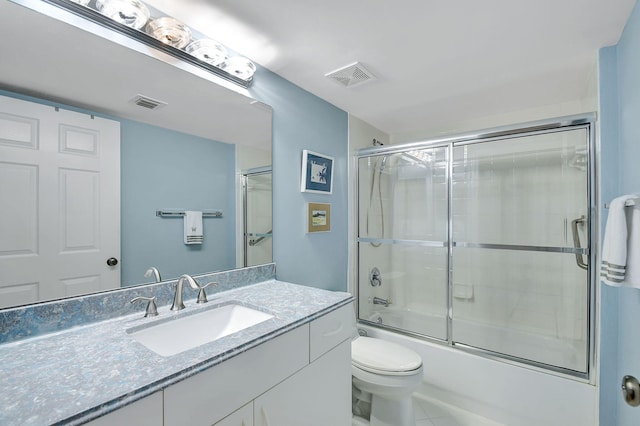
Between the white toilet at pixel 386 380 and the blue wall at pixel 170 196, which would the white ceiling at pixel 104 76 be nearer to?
the blue wall at pixel 170 196

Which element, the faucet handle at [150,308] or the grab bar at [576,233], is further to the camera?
the grab bar at [576,233]

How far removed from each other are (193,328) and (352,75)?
163cm

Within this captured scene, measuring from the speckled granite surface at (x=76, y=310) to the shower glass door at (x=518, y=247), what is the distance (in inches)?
77.8

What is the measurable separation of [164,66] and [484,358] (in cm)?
254

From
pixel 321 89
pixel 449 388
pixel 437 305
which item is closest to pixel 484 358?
pixel 449 388

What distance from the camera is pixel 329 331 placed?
1.25 metres

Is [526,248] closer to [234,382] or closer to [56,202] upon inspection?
[234,382]

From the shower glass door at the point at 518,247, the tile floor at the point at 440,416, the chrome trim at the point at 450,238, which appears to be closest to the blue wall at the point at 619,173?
the shower glass door at the point at 518,247

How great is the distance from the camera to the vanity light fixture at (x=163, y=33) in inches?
41.2

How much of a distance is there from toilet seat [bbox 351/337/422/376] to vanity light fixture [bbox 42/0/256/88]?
5.72 feet

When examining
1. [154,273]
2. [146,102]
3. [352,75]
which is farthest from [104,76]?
[352,75]

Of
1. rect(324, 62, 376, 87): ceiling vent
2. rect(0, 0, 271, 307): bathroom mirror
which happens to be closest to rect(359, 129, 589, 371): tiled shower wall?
rect(324, 62, 376, 87): ceiling vent

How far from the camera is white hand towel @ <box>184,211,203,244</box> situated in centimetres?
136

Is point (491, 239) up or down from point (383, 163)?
down
